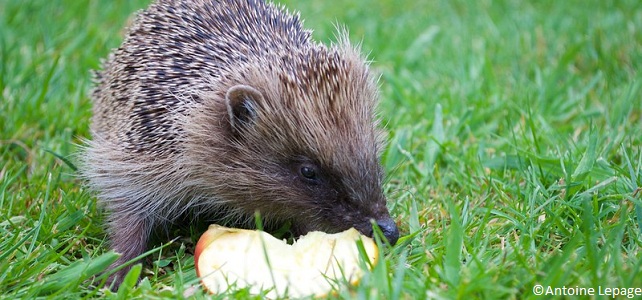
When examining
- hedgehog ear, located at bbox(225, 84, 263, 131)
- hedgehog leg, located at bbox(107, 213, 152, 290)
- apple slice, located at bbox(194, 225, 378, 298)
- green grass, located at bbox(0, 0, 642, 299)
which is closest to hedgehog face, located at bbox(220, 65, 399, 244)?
hedgehog ear, located at bbox(225, 84, 263, 131)

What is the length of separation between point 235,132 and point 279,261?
2.21ft

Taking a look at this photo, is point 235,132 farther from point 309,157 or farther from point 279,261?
point 279,261

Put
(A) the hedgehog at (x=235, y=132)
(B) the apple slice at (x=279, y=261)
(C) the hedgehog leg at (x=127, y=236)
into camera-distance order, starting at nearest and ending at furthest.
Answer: (B) the apple slice at (x=279, y=261) < (A) the hedgehog at (x=235, y=132) < (C) the hedgehog leg at (x=127, y=236)

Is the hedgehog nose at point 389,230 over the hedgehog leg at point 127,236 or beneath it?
beneath

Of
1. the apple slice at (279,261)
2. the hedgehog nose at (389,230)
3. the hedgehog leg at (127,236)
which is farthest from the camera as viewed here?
the hedgehog leg at (127,236)

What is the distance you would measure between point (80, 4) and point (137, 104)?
3.04 m

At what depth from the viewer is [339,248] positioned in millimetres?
2861

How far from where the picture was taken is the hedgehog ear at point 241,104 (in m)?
3.10

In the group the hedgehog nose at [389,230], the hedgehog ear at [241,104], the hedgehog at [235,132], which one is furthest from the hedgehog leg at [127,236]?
the hedgehog nose at [389,230]

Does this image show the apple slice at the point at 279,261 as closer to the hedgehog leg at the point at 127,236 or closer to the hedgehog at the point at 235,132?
the hedgehog at the point at 235,132

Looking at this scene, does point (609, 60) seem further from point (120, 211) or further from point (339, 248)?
point (120, 211)

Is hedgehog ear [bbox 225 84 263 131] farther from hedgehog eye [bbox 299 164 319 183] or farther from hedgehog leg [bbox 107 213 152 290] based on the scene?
hedgehog leg [bbox 107 213 152 290]

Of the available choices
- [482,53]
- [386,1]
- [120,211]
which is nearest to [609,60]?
[482,53]

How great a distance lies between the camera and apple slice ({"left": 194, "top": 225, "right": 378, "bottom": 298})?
2674 millimetres
